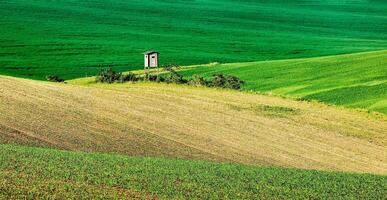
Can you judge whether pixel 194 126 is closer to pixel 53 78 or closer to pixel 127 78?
pixel 127 78

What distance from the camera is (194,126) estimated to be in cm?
3181

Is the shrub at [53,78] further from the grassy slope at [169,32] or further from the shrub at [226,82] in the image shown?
the shrub at [226,82]

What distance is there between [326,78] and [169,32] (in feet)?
119

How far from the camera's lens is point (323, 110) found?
38969 mm

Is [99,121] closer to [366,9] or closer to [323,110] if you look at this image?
[323,110]

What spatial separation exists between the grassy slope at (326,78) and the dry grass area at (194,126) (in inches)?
101

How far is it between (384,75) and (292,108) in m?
11.2

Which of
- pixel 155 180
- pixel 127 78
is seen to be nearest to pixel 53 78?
pixel 127 78

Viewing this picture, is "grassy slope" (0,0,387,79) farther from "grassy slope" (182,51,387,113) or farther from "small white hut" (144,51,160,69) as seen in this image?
"grassy slope" (182,51,387,113)

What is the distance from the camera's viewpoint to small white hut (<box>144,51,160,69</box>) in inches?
2052

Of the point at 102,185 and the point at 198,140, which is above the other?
the point at 102,185

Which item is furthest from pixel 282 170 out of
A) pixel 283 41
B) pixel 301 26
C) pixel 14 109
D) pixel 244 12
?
pixel 244 12

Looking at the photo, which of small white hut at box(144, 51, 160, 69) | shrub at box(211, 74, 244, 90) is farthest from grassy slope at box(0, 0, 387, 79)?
shrub at box(211, 74, 244, 90)

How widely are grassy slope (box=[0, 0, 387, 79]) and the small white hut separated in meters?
6.62
